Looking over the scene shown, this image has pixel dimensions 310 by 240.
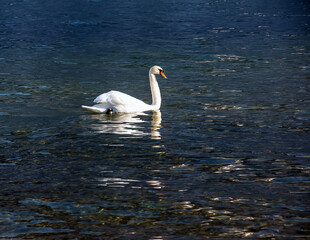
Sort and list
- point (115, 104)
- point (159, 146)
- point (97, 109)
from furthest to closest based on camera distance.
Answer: point (115, 104) < point (97, 109) < point (159, 146)

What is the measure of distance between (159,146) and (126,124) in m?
2.91

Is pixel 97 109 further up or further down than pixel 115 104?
further down

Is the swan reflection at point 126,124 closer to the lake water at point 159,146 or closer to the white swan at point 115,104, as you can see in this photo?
the lake water at point 159,146

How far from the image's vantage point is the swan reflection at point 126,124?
15.8m

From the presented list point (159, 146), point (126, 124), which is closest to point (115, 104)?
point (126, 124)

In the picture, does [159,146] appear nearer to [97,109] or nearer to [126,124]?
[126,124]

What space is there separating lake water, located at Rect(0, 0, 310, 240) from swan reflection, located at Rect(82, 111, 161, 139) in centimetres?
3

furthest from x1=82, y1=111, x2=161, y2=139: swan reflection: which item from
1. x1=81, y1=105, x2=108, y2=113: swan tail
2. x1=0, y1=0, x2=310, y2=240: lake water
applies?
x1=81, y1=105, x2=108, y2=113: swan tail

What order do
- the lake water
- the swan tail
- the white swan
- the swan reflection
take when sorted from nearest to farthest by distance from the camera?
the lake water < the swan reflection < the swan tail < the white swan

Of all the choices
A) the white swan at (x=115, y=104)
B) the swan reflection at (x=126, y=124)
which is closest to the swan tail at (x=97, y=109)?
the white swan at (x=115, y=104)

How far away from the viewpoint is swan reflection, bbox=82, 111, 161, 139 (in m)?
15.8

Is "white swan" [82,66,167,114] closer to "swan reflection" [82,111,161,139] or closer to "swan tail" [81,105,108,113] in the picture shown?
"swan tail" [81,105,108,113]

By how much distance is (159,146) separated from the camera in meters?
14.2

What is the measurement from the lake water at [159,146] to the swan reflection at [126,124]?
33 mm
